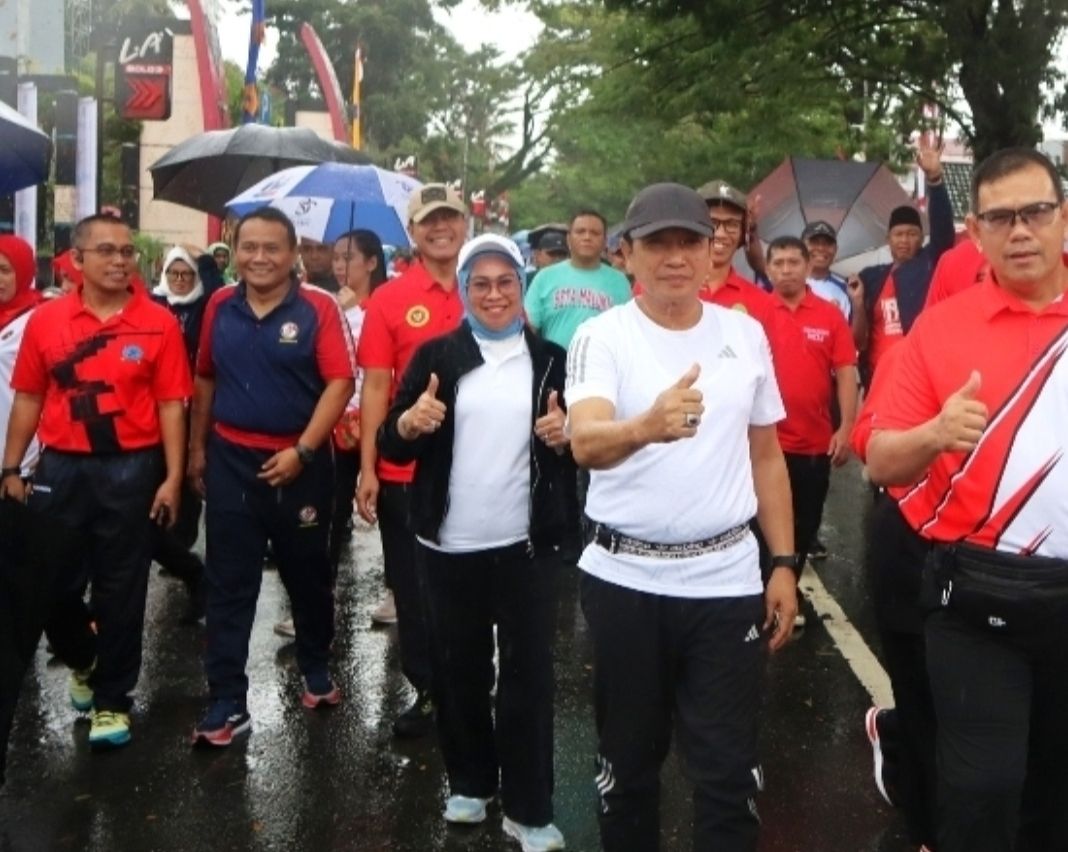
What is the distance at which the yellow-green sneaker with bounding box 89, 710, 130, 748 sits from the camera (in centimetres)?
530

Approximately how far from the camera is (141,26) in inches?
915

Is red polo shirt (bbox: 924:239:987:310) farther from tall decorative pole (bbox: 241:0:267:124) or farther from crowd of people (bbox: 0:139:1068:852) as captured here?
tall decorative pole (bbox: 241:0:267:124)

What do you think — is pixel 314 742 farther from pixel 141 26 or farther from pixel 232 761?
pixel 141 26

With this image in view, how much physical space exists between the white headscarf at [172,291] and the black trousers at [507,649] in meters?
3.68

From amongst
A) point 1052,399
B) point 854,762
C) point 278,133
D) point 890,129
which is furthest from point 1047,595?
point 890,129

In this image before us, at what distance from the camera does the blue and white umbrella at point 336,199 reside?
815 cm

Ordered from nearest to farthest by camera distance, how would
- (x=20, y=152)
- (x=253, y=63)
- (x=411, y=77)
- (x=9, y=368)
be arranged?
(x=9, y=368), (x=20, y=152), (x=253, y=63), (x=411, y=77)

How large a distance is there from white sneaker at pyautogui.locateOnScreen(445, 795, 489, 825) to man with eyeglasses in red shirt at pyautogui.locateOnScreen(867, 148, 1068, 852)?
65.6 inches

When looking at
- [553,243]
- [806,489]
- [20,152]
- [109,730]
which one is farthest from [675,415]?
[553,243]

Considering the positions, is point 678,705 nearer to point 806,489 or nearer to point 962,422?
point 962,422

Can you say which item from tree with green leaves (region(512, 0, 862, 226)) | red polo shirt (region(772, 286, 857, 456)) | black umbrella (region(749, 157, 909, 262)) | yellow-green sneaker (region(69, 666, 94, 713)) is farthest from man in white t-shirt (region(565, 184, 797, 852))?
tree with green leaves (region(512, 0, 862, 226))

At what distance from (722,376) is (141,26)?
2184cm

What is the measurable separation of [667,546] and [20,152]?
12.5 feet

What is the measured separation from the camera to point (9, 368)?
563cm
